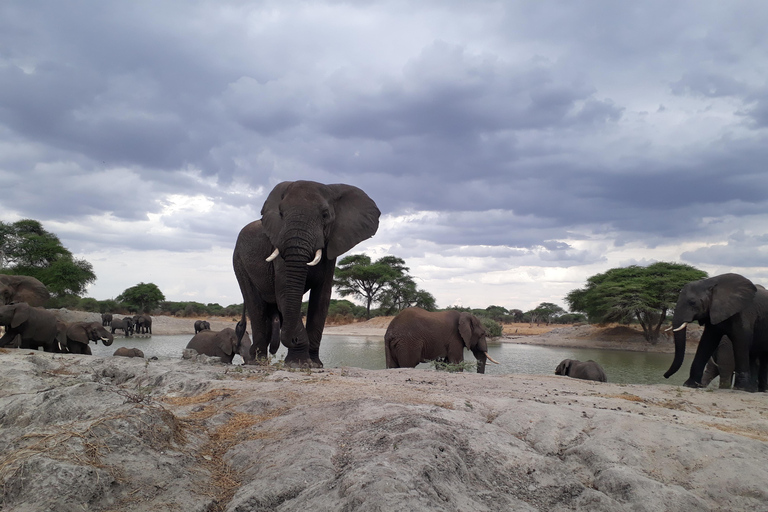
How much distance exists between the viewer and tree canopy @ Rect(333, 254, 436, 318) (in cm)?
5016

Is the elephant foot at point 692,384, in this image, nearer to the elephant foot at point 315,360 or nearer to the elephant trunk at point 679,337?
the elephant trunk at point 679,337

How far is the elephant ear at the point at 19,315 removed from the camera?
1091 cm

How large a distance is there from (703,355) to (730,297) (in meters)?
1.43

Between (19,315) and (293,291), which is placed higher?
(293,291)

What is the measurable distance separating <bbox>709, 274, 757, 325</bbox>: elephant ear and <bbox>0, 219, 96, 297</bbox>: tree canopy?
42.2 metres

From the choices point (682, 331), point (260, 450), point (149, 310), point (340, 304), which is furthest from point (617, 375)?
point (149, 310)

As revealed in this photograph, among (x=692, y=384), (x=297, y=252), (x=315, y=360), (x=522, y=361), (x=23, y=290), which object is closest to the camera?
(x=297, y=252)

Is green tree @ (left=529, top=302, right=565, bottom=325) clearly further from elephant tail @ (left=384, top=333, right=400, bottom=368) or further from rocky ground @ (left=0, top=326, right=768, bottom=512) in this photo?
rocky ground @ (left=0, top=326, right=768, bottom=512)

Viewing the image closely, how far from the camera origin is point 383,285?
2048 inches

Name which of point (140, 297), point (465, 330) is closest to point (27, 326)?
point (465, 330)

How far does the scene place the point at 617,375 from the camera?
1484cm

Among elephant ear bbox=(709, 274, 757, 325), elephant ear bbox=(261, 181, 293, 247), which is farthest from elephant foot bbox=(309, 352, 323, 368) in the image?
elephant ear bbox=(709, 274, 757, 325)

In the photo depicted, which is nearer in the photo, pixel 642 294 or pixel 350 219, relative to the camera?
pixel 350 219

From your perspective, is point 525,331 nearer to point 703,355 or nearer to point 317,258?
point 703,355
